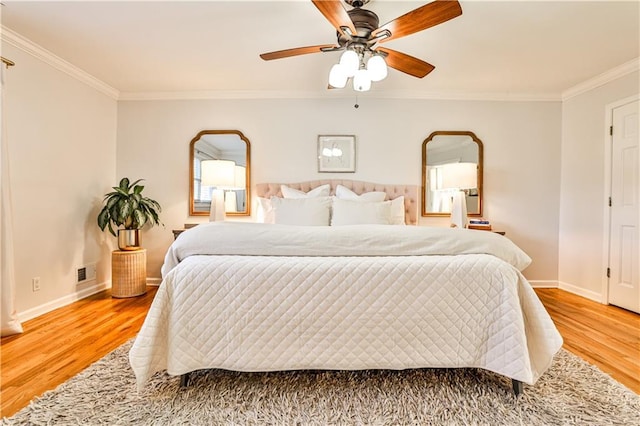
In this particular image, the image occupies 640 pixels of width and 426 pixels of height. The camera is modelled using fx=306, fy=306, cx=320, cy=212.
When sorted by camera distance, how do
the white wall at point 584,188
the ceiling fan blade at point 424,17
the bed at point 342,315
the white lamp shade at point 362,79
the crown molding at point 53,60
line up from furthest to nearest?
the white wall at point 584,188 → the crown molding at point 53,60 → the white lamp shade at point 362,79 → the ceiling fan blade at point 424,17 → the bed at point 342,315

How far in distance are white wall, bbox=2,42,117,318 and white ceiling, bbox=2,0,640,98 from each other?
1.05 feet

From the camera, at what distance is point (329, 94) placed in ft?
12.1

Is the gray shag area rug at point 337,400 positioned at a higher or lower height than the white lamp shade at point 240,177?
lower

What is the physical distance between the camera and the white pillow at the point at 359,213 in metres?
2.85

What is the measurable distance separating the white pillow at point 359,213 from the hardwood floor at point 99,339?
1.62m

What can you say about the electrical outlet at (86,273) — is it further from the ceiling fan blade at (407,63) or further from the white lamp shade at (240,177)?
the ceiling fan blade at (407,63)

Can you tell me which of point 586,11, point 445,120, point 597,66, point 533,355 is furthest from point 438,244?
point 597,66

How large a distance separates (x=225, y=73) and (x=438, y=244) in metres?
2.77

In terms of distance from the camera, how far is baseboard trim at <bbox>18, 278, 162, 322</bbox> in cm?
259

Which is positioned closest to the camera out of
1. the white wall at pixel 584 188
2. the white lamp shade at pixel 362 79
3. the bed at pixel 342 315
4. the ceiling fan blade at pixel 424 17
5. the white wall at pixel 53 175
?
the bed at pixel 342 315

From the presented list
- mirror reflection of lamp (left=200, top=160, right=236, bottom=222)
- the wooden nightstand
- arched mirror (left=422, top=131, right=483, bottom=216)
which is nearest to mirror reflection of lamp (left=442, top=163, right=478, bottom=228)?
arched mirror (left=422, top=131, right=483, bottom=216)

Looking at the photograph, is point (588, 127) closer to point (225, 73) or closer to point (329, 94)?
point (329, 94)

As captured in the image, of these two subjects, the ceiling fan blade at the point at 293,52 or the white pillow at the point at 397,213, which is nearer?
the ceiling fan blade at the point at 293,52

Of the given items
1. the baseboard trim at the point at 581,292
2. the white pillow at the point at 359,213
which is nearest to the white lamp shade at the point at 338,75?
the white pillow at the point at 359,213
